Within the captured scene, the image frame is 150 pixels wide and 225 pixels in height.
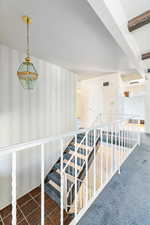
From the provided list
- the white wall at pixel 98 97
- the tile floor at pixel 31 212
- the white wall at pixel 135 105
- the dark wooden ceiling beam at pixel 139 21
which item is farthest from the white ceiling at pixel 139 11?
the white wall at pixel 135 105

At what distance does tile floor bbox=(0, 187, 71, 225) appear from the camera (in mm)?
2049

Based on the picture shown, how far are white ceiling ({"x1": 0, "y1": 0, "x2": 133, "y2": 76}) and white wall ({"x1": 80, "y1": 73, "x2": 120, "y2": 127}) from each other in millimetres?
1648

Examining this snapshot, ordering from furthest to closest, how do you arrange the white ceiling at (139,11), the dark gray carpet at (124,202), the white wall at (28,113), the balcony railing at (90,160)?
1. the white wall at (28,113)
2. the white ceiling at (139,11)
3. the dark gray carpet at (124,202)
4. the balcony railing at (90,160)

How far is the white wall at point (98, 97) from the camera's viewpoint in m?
4.42

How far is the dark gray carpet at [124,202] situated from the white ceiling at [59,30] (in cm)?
237

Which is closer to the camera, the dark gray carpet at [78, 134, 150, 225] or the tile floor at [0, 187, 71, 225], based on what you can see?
the dark gray carpet at [78, 134, 150, 225]

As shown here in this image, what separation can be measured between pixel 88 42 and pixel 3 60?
5.80 ft

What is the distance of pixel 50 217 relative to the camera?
2.18 m

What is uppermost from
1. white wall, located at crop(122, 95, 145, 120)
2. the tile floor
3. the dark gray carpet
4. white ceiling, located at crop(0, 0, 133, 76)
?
white ceiling, located at crop(0, 0, 133, 76)

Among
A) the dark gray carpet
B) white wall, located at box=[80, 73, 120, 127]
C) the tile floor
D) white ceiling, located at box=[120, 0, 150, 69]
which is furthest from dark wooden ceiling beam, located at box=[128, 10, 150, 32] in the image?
the tile floor

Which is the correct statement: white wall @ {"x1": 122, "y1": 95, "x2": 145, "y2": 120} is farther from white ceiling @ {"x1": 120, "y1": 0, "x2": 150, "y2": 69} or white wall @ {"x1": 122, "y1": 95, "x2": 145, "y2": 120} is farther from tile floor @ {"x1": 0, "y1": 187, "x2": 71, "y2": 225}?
tile floor @ {"x1": 0, "y1": 187, "x2": 71, "y2": 225}

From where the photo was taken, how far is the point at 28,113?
107 inches

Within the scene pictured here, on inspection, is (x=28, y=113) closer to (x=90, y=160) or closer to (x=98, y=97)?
(x=90, y=160)

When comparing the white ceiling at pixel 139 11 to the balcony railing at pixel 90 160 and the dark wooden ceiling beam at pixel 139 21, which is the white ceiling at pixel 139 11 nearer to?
the dark wooden ceiling beam at pixel 139 21
